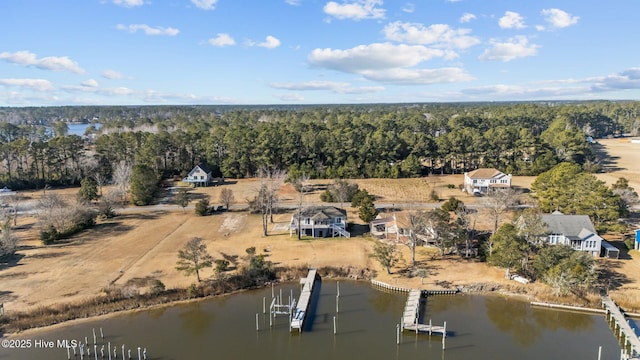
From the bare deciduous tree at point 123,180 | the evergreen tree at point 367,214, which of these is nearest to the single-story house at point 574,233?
the evergreen tree at point 367,214

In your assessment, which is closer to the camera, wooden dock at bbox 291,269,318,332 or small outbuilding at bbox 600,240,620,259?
wooden dock at bbox 291,269,318,332

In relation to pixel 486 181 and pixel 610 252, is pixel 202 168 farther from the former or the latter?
pixel 610 252

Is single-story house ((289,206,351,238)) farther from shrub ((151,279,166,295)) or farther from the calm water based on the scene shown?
shrub ((151,279,166,295))

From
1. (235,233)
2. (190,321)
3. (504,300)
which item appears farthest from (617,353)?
(235,233)

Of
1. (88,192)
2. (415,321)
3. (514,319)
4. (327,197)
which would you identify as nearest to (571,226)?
(514,319)

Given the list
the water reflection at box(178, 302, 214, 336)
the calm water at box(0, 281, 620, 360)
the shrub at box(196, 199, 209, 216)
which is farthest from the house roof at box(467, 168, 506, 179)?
the water reflection at box(178, 302, 214, 336)

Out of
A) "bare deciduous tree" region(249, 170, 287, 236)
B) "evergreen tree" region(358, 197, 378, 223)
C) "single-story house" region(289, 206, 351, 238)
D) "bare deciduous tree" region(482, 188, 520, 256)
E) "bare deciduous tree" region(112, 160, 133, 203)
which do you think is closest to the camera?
"bare deciduous tree" region(482, 188, 520, 256)

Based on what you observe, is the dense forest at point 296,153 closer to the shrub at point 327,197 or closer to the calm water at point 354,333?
the shrub at point 327,197
